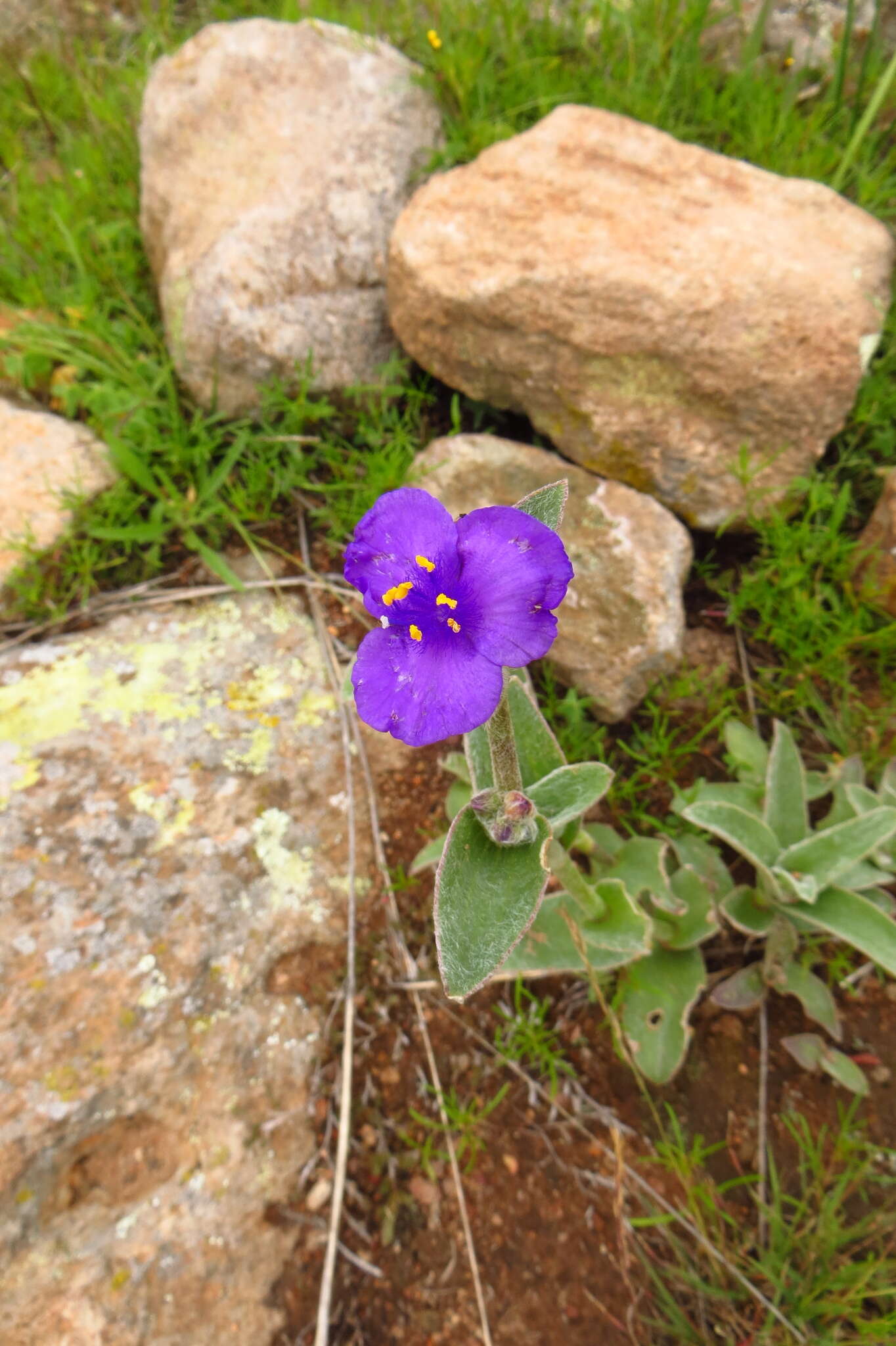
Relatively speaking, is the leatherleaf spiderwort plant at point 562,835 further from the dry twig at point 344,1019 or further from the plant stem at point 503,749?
the dry twig at point 344,1019

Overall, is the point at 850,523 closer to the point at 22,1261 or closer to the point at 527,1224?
the point at 527,1224

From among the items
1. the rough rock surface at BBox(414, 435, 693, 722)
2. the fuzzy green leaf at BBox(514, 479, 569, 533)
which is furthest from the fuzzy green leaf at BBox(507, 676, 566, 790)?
the rough rock surface at BBox(414, 435, 693, 722)

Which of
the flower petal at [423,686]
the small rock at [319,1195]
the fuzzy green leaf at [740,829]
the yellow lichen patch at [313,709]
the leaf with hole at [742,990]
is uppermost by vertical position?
the flower petal at [423,686]

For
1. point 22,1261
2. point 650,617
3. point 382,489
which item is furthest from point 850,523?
point 22,1261

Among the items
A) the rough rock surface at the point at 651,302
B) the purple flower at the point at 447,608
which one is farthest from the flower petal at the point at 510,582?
the rough rock surface at the point at 651,302

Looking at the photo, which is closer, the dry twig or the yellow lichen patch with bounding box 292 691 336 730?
the dry twig

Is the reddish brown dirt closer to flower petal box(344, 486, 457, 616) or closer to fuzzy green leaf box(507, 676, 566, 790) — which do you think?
fuzzy green leaf box(507, 676, 566, 790)

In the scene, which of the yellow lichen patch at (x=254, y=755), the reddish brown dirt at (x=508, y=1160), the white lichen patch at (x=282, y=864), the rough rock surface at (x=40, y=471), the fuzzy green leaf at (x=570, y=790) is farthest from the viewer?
the rough rock surface at (x=40, y=471)
